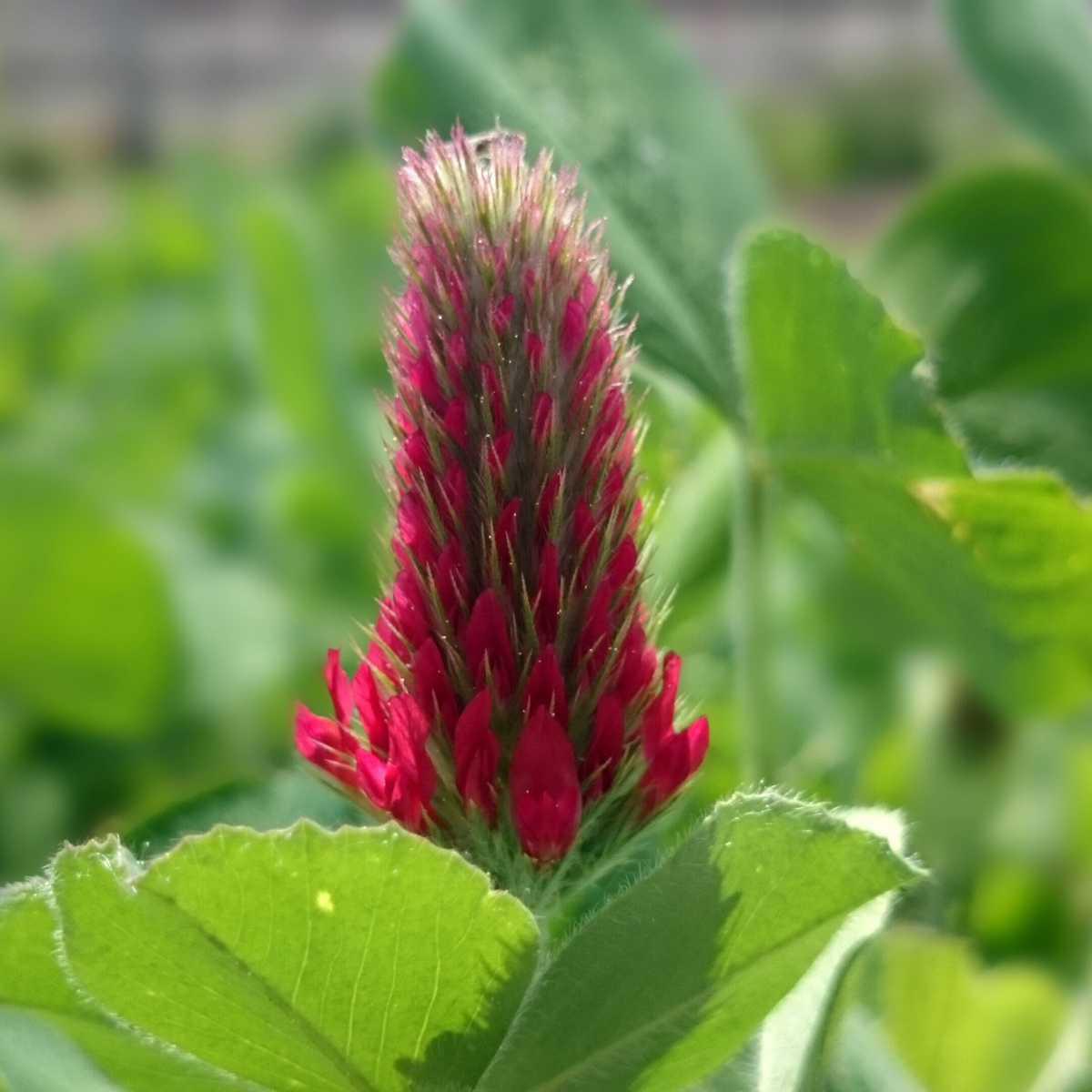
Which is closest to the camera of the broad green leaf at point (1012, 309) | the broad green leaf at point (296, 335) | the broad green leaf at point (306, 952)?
the broad green leaf at point (306, 952)

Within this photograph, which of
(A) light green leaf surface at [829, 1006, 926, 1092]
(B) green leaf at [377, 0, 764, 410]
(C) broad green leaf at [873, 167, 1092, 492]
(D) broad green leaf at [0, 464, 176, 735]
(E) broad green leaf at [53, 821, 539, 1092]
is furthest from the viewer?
(D) broad green leaf at [0, 464, 176, 735]

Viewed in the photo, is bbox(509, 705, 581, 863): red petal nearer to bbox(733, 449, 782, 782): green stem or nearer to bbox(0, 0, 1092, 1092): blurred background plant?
bbox(0, 0, 1092, 1092): blurred background plant

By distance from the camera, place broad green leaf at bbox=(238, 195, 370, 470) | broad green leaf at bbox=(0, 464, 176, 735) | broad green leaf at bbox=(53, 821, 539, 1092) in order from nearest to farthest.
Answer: broad green leaf at bbox=(53, 821, 539, 1092), broad green leaf at bbox=(0, 464, 176, 735), broad green leaf at bbox=(238, 195, 370, 470)

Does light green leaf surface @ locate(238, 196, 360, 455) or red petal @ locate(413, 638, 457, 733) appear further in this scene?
light green leaf surface @ locate(238, 196, 360, 455)

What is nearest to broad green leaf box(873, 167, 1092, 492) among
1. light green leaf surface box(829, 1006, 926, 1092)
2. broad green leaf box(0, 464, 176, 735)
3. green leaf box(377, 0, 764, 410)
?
green leaf box(377, 0, 764, 410)

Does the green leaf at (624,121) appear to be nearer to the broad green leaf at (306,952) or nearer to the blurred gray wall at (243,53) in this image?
the broad green leaf at (306,952)

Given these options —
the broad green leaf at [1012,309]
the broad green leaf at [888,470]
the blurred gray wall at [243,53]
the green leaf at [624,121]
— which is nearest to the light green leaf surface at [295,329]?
the green leaf at [624,121]

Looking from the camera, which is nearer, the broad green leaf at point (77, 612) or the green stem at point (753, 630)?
the green stem at point (753, 630)
